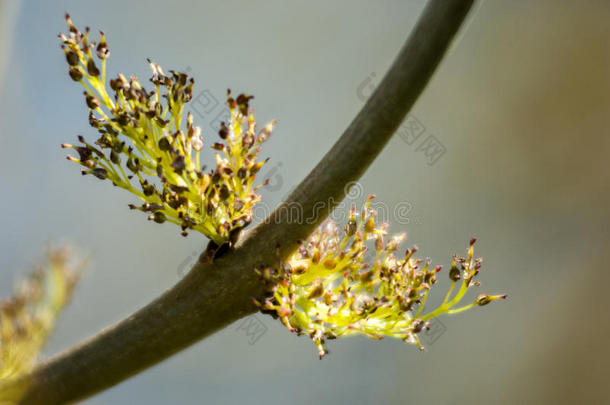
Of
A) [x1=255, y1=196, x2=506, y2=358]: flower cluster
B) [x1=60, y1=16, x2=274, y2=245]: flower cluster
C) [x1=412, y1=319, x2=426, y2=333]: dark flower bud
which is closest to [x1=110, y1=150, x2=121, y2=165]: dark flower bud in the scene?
[x1=60, y1=16, x2=274, y2=245]: flower cluster

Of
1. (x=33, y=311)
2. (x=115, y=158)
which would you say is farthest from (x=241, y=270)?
(x=33, y=311)

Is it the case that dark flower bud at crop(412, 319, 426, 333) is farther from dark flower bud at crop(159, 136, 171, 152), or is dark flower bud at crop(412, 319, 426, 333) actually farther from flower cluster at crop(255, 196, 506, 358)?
dark flower bud at crop(159, 136, 171, 152)

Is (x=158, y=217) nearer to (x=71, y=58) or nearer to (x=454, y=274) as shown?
(x=71, y=58)

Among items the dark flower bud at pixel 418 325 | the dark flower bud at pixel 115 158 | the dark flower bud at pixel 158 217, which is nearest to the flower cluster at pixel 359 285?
the dark flower bud at pixel 418 325

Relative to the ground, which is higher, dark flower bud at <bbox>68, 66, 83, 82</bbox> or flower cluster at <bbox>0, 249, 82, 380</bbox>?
dark flower bud at <bbox>68, 66, 83, 82</bbox>

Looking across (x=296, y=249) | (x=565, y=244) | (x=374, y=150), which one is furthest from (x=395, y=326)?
(x=565, y=244)

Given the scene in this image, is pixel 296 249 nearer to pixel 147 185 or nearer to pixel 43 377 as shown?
pixel 147 185
